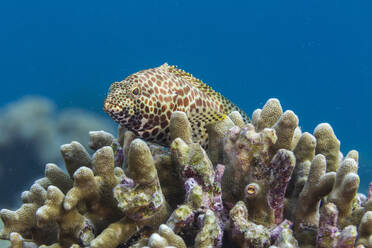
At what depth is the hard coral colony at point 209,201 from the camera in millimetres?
2398

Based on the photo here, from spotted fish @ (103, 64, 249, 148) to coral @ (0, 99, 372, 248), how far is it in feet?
2.74

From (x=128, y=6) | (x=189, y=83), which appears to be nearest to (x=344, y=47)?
(x=128, y=6)

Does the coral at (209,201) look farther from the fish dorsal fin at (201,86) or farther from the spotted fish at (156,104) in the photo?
the fish dorsal fin at (201,86)

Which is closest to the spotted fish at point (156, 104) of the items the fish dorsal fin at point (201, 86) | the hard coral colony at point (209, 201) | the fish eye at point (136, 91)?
the fish eye at point (136, 91)

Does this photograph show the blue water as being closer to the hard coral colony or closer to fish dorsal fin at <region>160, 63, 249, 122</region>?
fish dorsal fin at <region>160, 63, 249, 122</region>

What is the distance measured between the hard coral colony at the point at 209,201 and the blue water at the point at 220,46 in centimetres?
10083

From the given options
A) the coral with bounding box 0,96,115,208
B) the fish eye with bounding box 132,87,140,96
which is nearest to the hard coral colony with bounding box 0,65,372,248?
the fish eye with bounding box 132,87,140,96

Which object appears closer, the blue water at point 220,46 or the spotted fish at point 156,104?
the spotted fish at point 156,104

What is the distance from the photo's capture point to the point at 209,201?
2.61 m

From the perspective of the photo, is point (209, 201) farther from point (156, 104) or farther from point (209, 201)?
point (156, 104)

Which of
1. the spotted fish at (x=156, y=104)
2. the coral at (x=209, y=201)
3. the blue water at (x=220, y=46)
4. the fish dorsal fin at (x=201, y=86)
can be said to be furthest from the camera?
the blue water at (x=220, y=46)

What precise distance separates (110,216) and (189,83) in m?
2.33

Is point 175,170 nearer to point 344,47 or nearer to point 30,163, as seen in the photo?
point 30,163

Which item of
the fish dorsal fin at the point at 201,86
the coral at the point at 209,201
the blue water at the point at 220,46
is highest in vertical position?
the blue water at the point at 220,46
